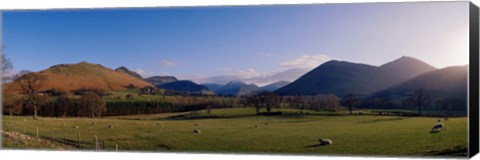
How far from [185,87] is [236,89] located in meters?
1.06

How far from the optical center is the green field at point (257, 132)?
1617cm

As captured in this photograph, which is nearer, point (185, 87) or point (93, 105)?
point (185, 87)

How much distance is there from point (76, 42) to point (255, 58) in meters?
3.86

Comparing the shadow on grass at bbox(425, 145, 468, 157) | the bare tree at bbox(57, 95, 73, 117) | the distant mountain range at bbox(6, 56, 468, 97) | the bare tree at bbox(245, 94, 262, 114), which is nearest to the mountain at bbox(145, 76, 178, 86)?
the distant mountain range at bbox(6, 56, 468, 97)

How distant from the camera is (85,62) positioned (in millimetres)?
18125

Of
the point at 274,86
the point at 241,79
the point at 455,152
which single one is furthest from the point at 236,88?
the point at 455,152

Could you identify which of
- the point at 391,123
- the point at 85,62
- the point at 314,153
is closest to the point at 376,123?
the point at 391,123

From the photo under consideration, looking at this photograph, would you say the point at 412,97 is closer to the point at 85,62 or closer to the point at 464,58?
the point at 464,58

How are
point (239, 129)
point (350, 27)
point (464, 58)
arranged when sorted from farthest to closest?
point (239, 129)
point (350, 27)
point (464, 58)

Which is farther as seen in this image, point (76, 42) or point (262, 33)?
point (76, 42)

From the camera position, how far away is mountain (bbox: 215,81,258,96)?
1742cm

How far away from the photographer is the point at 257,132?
56.7 feet

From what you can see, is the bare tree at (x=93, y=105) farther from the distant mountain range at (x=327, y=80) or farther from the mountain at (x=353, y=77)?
the mountain at (x=353, y=77)

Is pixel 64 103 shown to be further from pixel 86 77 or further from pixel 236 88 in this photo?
pixel 236 88
